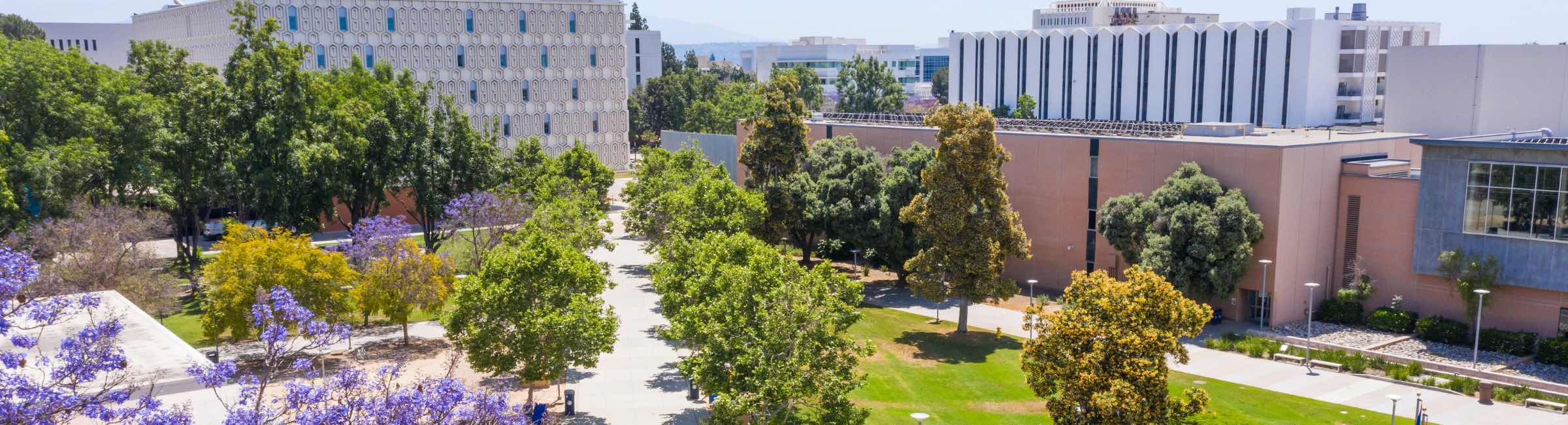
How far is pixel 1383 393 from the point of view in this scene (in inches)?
1184

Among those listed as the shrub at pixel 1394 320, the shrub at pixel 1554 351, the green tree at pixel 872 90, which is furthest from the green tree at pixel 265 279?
the green tree at pixel 872 90

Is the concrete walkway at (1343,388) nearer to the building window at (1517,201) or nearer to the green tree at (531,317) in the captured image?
the building window at (1517,201)

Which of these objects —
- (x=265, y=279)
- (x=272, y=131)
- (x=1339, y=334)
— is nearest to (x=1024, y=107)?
(x=1339, y=334)

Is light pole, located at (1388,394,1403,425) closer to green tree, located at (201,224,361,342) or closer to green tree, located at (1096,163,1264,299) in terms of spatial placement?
green tree, located at (1096,163,1264,299)

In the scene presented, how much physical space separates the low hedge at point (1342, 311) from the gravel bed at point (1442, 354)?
2.19m

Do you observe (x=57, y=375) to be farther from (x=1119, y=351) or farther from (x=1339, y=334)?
(x=1339, y=334)

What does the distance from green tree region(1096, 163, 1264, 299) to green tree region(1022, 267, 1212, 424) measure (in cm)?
1478

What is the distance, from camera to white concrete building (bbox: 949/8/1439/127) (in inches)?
2948

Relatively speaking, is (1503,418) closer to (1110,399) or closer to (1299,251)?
(1299,251)

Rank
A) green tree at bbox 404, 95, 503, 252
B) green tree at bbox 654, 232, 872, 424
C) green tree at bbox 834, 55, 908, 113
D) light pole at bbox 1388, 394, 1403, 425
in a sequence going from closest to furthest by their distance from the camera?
green tree at bbox 654, 232, 872, 424
light pole at bbox 1388, 394, 1403, 425
green tree at bbox 404, 95, 503, 252
green tree at bbox 834, 55, 908, 113

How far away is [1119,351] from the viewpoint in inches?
834

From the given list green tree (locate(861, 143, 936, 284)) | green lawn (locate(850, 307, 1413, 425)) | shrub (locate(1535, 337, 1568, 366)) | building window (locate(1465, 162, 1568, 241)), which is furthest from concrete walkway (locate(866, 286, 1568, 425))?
building window (locate(1465, 162, 1568, 241))

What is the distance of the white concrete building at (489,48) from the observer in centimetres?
6788

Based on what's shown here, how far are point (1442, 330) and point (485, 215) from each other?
33.6m
